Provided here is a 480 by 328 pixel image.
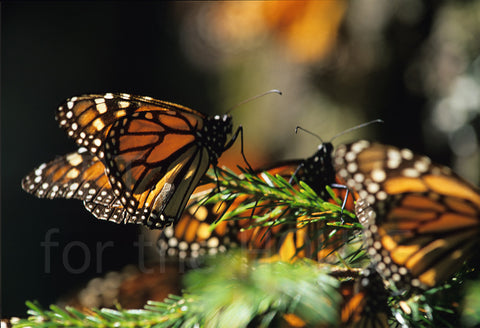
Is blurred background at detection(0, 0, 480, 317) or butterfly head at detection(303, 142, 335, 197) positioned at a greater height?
blurred background at detection(0, 0, 480, 317)

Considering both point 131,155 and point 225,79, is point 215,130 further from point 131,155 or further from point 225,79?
point 225,79

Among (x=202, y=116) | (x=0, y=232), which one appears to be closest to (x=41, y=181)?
(x=202, y=116)

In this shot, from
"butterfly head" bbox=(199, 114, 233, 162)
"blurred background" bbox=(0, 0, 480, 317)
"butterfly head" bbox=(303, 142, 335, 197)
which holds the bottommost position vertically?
"butterfly head" bbox=(303, 142, 335, 197)

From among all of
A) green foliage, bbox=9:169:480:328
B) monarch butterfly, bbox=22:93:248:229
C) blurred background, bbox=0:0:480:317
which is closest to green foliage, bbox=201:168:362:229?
green foliage, bbox=9:169:480:328

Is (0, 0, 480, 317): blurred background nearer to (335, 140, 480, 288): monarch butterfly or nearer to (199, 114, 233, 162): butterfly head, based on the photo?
(199, 114, 233, 162): butterfly head

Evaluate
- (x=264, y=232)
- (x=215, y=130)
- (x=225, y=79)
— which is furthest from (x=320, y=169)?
(x=225, y=79)

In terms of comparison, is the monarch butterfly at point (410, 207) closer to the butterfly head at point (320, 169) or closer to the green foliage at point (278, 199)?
the green foliage at point (278, 199)

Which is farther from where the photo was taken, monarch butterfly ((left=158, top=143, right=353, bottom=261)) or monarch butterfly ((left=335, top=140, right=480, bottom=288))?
monarch butterfly ((left=158, top=143, right=353, bottom=261))

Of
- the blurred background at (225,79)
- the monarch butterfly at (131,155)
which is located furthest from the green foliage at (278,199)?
the blurred background at (225,79)
